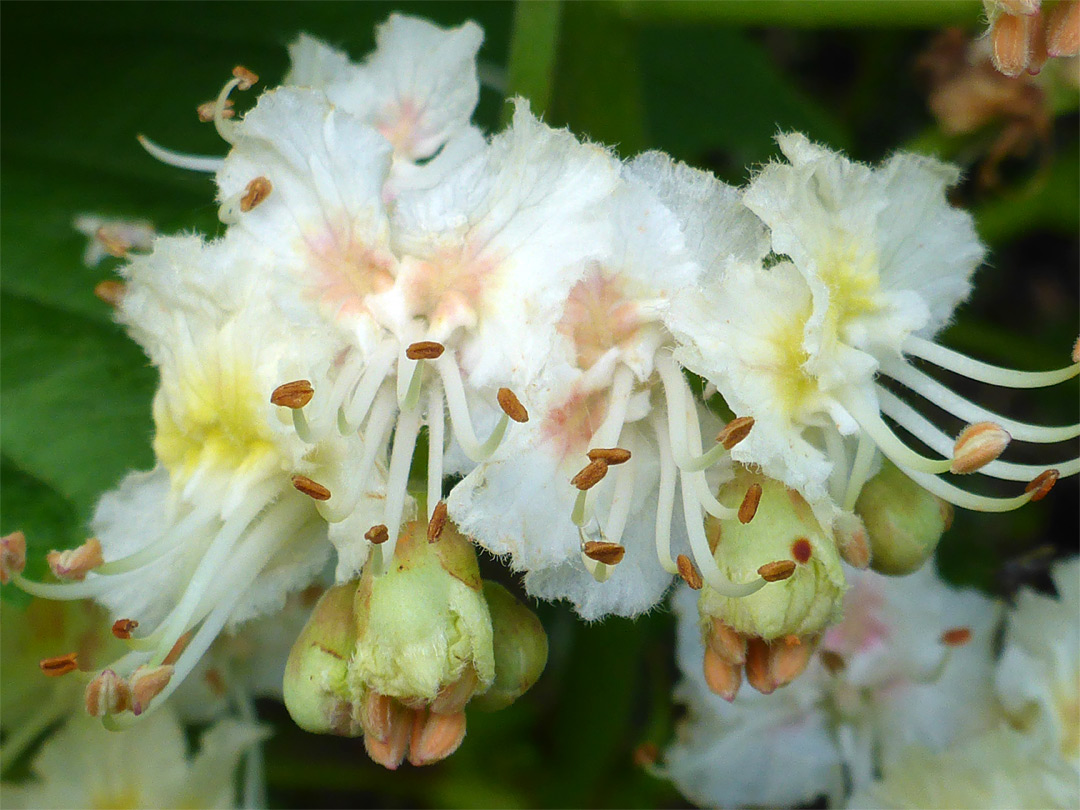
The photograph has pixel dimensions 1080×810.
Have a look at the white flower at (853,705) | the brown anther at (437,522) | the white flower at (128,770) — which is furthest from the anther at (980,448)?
the white flower at (128,770)

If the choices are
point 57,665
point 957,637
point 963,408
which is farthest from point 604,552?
point 957,637

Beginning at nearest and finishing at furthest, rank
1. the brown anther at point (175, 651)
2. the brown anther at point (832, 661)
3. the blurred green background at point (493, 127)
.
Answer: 1. the brown anther at point (175, 651)
2. the blurred green background at point (493, 127)
3. the brown anther at point (832, 661)

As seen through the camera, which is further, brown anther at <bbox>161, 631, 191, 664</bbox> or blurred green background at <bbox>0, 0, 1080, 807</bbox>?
blurred green background at <bbox>0, 0, 1080, 807</bbox>

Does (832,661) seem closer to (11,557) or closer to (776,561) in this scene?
(776,561)

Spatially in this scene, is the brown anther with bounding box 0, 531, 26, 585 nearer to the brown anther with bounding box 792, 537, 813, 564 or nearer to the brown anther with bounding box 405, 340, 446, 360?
the brown anther with bounding box 405, 340, 446, 360

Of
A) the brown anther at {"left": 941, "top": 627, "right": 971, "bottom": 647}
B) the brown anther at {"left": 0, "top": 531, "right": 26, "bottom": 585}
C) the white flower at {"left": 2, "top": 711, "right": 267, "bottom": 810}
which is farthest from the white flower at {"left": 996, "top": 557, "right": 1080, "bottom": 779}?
the brown anther at {"left": 0, "top": 531, "right": 26, "bottom": 585}

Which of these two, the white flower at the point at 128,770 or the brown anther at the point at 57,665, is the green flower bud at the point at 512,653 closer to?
the brown anther at the point at 57,665

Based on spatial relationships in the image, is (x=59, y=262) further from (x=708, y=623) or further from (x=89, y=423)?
(x=708, y=623)

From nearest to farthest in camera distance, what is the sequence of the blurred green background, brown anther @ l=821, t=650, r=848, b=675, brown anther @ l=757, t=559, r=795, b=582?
brown anther @ l=757, t=559, r=795, b=582, the blurred green background, brown anther @ l=821, t=650, r=848, b=675
